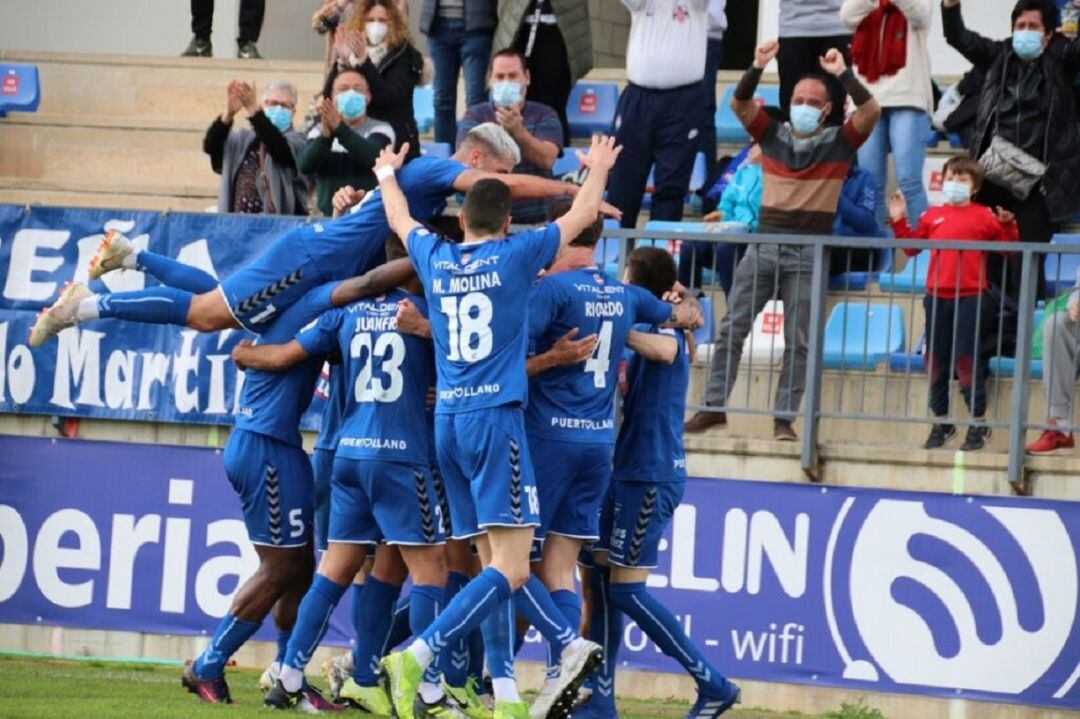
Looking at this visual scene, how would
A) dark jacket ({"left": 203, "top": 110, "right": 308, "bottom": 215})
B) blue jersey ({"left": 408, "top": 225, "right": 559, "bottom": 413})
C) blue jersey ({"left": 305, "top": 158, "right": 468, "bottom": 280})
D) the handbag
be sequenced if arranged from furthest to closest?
dark jacket ({"left": 203, "top": 110, "right": 308, "bottom": 215}) → the handbag → blue jersey ({"left": 305, "top": 158, "right": 468, "bottom": 280}) → blue jersey ({"left": 408, "top": 225, "right": 559, "bottom": 413})

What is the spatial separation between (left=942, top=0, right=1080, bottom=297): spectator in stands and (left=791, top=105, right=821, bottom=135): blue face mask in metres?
1.06

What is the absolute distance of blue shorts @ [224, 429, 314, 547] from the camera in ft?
32.7

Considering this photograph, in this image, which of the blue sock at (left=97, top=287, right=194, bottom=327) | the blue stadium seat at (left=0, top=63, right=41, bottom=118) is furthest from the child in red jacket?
the blue stadium seat at (left=0, top=63, right=41, bottom=118)

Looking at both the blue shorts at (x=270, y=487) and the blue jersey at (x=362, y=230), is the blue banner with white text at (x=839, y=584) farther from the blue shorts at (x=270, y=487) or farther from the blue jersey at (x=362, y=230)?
the blue jersey at (x=362, y=230)

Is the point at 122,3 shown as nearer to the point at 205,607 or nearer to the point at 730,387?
the point at 205,607

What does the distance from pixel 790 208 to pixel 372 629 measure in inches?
172

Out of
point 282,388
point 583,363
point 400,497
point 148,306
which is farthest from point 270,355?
point 583,363

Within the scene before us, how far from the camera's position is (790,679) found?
488 inches

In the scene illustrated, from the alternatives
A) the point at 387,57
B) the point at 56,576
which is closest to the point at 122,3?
the point at 387,57

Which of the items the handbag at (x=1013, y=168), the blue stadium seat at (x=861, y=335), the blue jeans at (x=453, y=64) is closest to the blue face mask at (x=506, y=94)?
the blue jeans at (x=453, y=64)

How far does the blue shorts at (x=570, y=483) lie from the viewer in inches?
378

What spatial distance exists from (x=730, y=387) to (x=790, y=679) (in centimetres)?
177

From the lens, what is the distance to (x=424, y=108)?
16.8 meters

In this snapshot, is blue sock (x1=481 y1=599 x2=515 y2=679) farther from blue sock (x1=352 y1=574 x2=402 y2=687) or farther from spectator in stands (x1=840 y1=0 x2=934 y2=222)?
spectator in stands (x1=840 y1=0 x2=934 y2=222)
